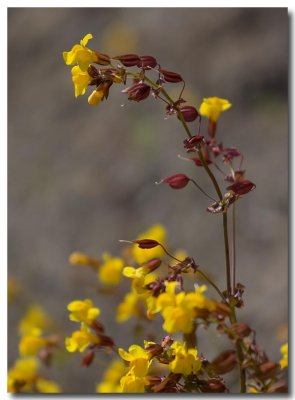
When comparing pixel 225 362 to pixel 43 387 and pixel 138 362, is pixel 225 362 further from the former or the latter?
pixel 43 387

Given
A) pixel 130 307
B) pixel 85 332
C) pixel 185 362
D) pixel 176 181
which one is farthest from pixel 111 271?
pixel 185 362

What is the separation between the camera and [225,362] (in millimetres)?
918

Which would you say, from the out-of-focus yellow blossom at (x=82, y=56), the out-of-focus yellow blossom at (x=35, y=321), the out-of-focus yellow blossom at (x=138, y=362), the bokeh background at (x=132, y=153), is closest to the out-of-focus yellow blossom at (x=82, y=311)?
the out-of-focus yellow blossom at (x=138, y=362)

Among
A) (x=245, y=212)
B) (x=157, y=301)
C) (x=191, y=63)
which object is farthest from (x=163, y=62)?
(x=157, y=301)

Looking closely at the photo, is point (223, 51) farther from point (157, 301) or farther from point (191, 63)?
point (157, 301)

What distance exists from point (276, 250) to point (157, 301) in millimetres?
1485

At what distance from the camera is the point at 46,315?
218cm

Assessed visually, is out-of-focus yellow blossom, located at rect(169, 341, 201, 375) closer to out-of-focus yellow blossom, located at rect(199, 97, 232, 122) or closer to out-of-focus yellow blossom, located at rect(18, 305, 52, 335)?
out-of-focus yellow blossom, located at rect(199, 97, 232, 122)

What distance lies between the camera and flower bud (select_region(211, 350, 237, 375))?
92cm

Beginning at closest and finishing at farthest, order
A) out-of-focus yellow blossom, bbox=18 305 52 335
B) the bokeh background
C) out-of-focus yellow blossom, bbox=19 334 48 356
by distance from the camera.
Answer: out-of-focus yellow blossom, bbox=19 334 48 356, out-of-focus yellow blossom, bbox=18 305 52 335, the bokeh background

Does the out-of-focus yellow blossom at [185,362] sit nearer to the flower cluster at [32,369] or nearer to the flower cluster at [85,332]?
the flower cluster at [85,332]

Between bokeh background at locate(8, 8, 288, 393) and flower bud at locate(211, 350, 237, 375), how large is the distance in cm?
127

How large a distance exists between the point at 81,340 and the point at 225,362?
288mm

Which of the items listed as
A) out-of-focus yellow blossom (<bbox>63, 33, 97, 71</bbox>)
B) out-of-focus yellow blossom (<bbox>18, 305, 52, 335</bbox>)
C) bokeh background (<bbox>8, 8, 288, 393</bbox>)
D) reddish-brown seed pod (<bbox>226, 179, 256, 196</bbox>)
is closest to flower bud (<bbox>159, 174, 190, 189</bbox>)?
reddish-brown seed pod (<bbox>226, 179, 256, 196</bbox>)
